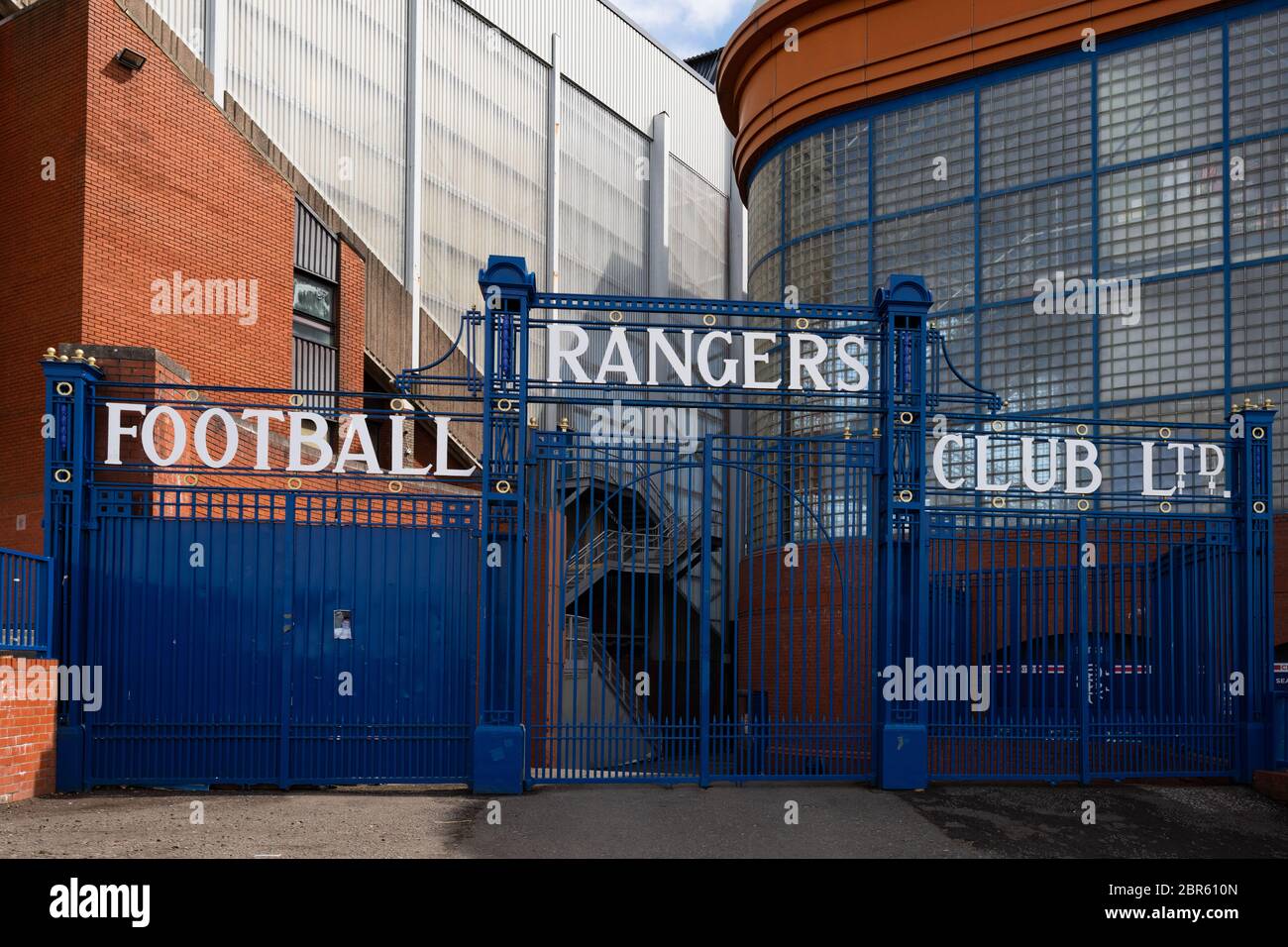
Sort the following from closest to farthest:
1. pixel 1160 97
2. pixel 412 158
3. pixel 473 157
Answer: pixel 1160 97 < pixel 412 158 < pixel 473 157

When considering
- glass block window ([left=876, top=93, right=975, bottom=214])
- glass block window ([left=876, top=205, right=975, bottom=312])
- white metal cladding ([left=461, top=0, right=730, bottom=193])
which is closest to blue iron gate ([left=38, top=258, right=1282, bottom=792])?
glass block window ([left=876, top=205, right=975, bottom=312])

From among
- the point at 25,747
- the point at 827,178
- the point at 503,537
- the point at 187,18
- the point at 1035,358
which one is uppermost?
the point at 187,18

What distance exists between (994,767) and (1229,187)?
912 centimetres

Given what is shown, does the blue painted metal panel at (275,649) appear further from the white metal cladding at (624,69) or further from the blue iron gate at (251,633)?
the white metal cladding at (624,69)

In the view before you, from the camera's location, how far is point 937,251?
1858 cm

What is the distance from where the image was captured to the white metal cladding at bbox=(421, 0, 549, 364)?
89.6ft

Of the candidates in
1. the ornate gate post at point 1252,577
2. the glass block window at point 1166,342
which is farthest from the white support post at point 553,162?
the ornate gate post at point 1252,577

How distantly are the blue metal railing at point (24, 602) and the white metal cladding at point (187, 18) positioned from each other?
44.2 ft

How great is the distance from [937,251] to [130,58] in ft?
40.7

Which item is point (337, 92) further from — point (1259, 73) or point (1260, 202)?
point (1260, 202)

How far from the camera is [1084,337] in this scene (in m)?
17.1

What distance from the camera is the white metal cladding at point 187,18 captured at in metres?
20.0

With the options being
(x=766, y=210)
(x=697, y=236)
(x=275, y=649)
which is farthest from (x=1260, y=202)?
(x=697, y=236)

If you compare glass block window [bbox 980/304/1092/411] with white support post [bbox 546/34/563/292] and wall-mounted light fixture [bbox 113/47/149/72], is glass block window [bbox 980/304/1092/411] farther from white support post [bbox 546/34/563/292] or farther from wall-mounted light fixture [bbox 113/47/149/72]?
white support post [bbox 546/34/563/292]
